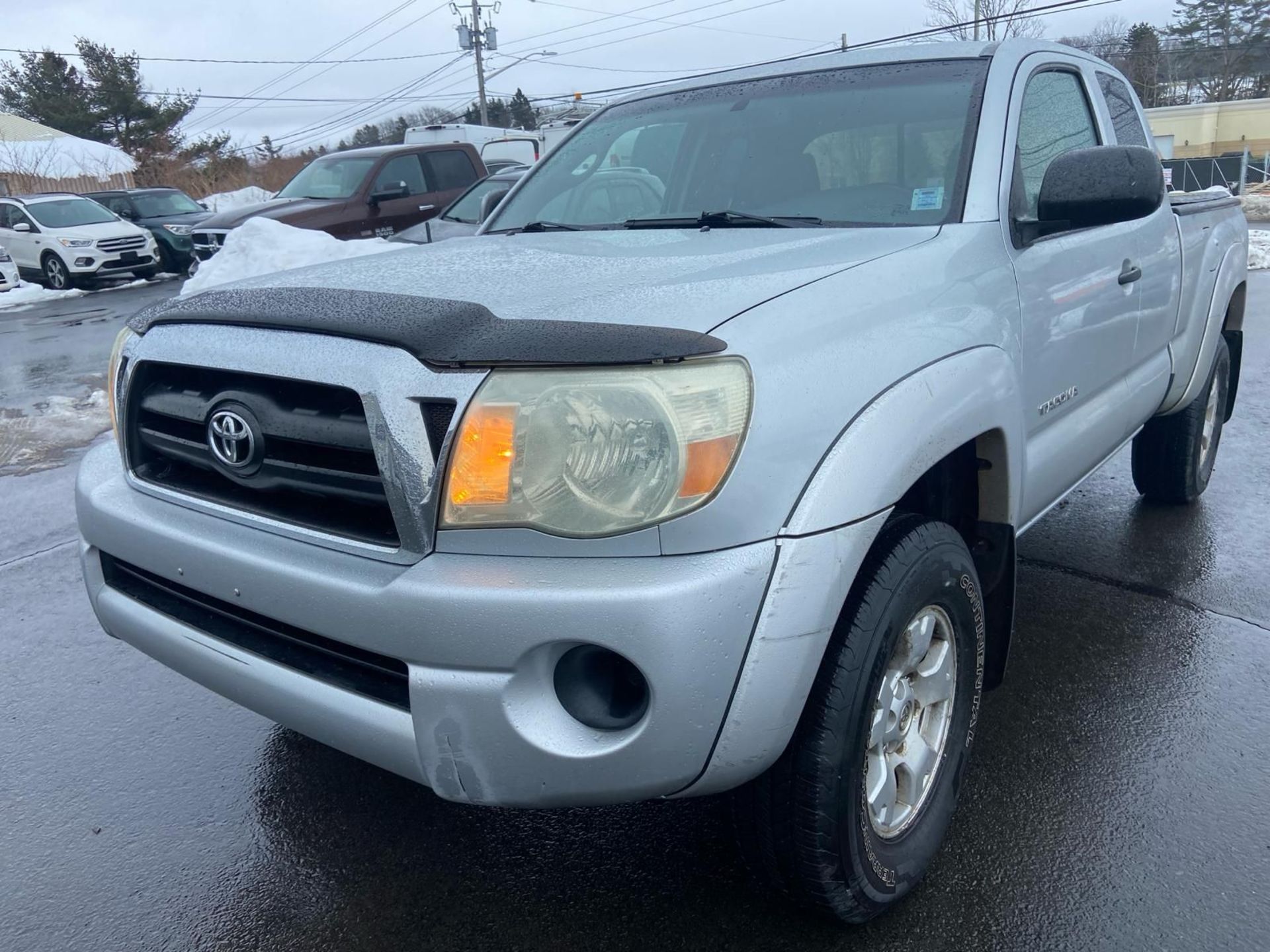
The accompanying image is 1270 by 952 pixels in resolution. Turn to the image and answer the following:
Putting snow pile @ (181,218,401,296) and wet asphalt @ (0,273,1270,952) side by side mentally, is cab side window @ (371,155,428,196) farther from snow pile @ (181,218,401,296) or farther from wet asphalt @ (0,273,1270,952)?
wet asphalt @ (0,273,1270,952)

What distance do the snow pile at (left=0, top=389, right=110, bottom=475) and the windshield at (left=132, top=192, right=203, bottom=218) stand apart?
13.6 m

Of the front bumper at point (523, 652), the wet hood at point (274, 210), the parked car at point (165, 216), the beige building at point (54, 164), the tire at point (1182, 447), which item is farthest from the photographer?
the beige building at point (54, 164)

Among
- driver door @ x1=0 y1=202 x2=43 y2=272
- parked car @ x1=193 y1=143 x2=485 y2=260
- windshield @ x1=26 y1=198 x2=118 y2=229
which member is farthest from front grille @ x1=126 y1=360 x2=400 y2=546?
driver door @ x1=0 y1=202 x2=43 y2=272

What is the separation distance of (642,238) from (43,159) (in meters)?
37.8

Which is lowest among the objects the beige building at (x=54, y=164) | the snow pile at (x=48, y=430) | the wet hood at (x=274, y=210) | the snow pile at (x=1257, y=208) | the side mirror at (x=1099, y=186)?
the snow pile at (x=1257, y=208)

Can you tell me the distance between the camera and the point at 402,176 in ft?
42.1

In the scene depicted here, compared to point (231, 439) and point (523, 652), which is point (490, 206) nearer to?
point (231, 439)

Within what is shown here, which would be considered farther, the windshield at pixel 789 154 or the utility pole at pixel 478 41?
the utility pole at pixel 478 41

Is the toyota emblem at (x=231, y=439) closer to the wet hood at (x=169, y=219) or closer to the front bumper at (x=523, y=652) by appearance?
the front bumper at (x=523, y=652)

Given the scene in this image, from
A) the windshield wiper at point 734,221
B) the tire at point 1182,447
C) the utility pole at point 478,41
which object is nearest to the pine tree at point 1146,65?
the utility pole at point 478,41

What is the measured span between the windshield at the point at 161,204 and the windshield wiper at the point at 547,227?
19.1 metres

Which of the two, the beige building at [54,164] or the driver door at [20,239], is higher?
the beige building at [54,164]

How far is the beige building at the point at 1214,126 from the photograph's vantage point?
43.5 metres

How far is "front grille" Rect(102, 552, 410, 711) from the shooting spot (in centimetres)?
192
